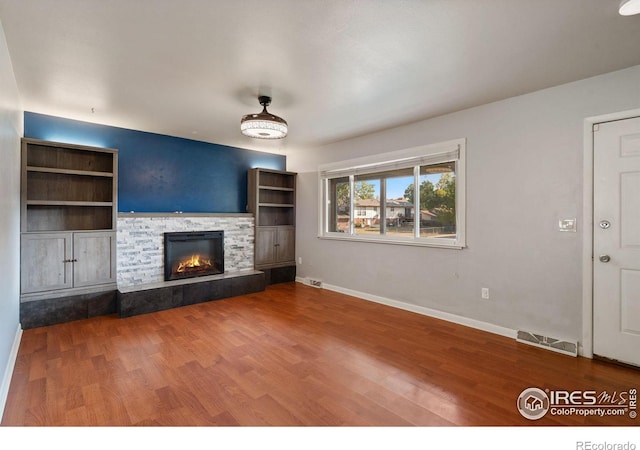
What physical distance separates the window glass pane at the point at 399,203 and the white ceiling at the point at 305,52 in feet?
3.46

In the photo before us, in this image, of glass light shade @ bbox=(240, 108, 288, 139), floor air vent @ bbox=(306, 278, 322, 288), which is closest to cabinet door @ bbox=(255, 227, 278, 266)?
floor air vent @ bbox=(306, 278, 322, 288)

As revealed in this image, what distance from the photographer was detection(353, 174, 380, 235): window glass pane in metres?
4.85

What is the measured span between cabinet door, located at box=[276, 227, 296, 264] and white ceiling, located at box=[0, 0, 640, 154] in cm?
281

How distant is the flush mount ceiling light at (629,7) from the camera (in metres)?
1.75

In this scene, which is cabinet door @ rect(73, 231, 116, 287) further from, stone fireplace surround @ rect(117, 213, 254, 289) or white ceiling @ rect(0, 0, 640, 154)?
white ceiling @ rect(0, 0, 640, 154)

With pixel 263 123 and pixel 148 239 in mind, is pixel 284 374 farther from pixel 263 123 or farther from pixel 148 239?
pixel 148 239

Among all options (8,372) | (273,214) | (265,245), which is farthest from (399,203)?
(8,372)

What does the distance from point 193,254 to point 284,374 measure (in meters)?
3.19

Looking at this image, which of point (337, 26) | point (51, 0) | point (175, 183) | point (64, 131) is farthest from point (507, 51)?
point (64, 131)

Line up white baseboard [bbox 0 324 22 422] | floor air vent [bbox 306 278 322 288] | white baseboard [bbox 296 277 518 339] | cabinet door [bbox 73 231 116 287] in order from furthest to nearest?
floor air vent [bbox 306 278 322 288]
cabinet door [bbox 73 231 116 287]
white baseboard [bbox 296 277 518 339]
white baseboard [bbox 0 324 22 422]

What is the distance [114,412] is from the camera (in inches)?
78.2

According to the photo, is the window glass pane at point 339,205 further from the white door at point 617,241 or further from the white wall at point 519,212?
the white door at point 617,241
